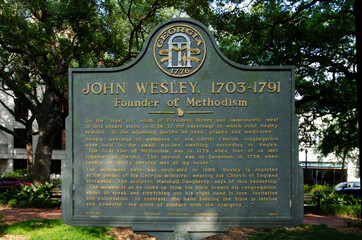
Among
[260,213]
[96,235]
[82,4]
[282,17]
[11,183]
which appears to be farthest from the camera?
[11,183]

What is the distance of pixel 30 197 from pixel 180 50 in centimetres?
1317

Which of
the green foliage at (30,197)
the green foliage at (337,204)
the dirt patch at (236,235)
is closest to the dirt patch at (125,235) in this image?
the dirt patch at (236,235)

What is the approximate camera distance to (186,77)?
4.95 metres

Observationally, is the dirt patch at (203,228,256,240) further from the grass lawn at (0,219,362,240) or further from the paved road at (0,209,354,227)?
the paved road at (0,209,354,227)

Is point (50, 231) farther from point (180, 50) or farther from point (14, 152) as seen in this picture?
point (14, 152)

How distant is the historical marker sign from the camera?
474 cm

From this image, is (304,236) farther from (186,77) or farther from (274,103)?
(186,77)

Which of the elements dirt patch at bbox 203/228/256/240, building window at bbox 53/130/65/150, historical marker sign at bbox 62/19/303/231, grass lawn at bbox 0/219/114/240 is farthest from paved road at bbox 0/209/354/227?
building window at bbox 53/130/65/150

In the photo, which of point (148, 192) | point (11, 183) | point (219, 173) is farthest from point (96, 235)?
point (11, 183)

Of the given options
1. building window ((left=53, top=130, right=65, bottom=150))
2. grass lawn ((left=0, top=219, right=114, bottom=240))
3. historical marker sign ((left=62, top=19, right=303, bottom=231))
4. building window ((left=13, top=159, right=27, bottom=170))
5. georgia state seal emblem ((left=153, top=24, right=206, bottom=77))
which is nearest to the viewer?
historical marker sign ((left=62, top=19, right=303, bottom=231))

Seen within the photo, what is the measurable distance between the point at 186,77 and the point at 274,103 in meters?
1.48

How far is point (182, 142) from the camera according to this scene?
4887 millimetres

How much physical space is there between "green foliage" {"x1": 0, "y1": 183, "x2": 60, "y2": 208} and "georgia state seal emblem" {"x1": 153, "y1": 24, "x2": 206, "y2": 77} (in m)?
12.1

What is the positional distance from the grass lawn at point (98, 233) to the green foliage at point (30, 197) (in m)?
4.43
